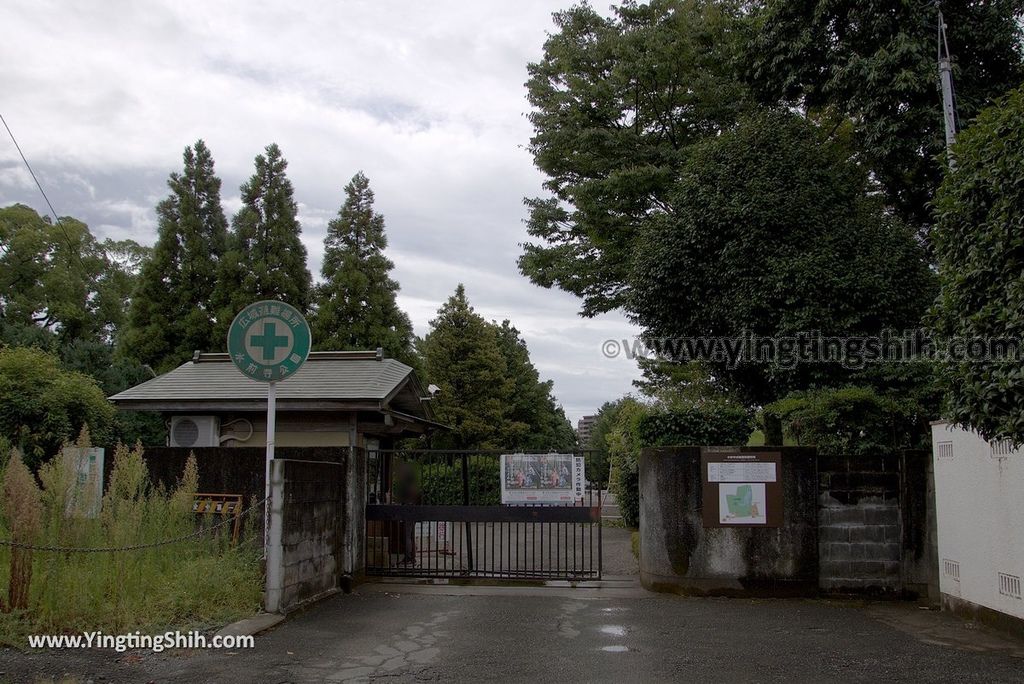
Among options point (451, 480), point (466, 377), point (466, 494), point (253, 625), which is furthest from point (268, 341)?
point (466, 377)

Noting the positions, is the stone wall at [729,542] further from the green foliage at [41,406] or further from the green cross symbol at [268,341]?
the green foliage at [41,406]

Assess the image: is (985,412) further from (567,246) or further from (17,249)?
Result: (17,249)

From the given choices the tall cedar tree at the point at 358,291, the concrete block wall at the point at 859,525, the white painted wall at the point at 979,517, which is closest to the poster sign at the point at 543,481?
the concrete block wall at the point at 859,525

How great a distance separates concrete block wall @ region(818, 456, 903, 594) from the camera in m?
9.89

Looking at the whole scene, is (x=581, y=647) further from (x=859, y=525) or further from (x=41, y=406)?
(x=41, y=406)

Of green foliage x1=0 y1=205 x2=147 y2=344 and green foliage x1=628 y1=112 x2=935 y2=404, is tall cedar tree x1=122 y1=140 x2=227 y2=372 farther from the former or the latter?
green foliage x1=628 y1=112 x2=935 y2=404

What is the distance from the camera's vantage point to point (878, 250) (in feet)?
45.5

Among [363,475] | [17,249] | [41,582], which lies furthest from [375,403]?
[17,249]

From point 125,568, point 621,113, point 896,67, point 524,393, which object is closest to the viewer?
point 125,568

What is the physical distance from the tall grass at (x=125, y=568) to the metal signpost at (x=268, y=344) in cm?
83

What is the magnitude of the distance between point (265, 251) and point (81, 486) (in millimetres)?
27766

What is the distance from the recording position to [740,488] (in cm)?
1005

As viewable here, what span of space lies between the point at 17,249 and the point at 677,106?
30770mm

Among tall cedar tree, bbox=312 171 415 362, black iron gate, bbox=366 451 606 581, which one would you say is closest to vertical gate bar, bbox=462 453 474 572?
black iron gate, bbox=366 451 606 581
